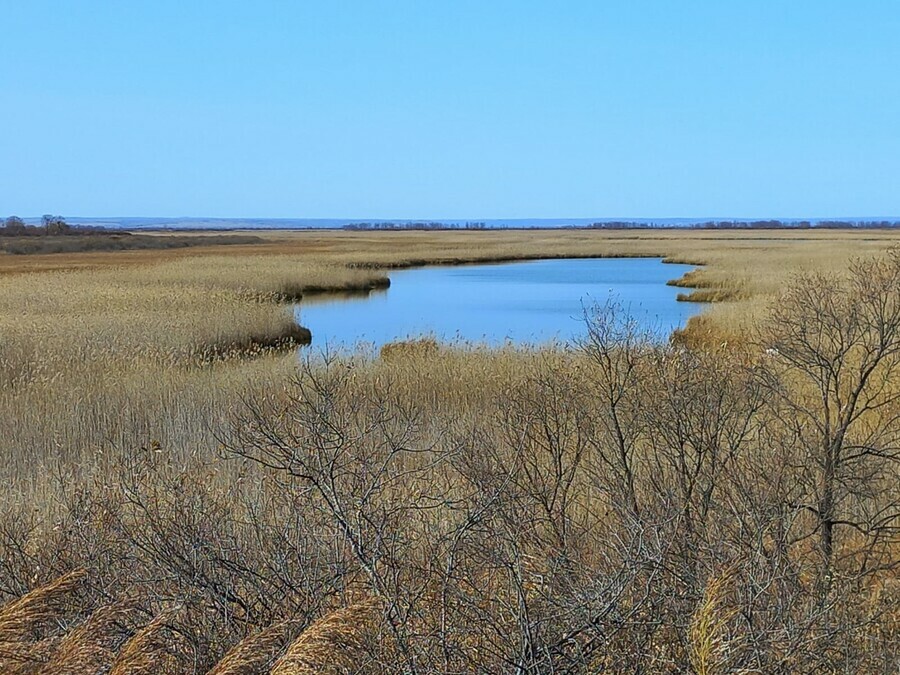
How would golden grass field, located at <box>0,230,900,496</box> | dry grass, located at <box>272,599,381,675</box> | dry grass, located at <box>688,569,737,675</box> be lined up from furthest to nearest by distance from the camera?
1. golden grass field, located at <box>0,230,900,496</box>
2. dry grass, located at <box>272,599,381,675</box>
3. dry grass, located at <box>688,569,737,675</box>

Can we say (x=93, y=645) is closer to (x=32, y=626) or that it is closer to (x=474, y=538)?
(x=32, y=626)

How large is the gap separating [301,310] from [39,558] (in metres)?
20.7

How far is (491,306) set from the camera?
88.0 feet

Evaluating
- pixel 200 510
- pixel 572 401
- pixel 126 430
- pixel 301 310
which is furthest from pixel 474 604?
pixel 301 310

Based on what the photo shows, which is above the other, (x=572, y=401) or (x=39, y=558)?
(x=572, y=401)

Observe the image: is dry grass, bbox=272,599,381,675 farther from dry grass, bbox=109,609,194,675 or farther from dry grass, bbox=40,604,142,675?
dry grass, bbox=40,604,142,675

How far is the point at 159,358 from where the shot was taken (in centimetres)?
1252

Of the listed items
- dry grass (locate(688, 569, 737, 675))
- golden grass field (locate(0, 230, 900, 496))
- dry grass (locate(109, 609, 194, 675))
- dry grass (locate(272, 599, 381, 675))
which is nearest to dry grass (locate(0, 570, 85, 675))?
dry grass (locate(109, 609, 194, 675))

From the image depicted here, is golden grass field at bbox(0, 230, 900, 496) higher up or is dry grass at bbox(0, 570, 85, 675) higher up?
dry grass at bbox(0, 570, 85, 675)

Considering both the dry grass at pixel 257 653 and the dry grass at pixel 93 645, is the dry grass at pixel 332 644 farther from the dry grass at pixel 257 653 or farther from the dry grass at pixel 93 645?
the dry grass at pixel 93 645

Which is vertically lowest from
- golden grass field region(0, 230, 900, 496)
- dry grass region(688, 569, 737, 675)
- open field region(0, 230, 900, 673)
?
golden grass field region(0, 230, 900, 496)

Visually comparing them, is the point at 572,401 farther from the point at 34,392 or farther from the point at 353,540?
the point at 34,392

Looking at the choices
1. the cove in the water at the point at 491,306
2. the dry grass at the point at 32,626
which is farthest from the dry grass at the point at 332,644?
the cove in the water at the point at 491,306

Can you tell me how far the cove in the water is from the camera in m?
19.1
